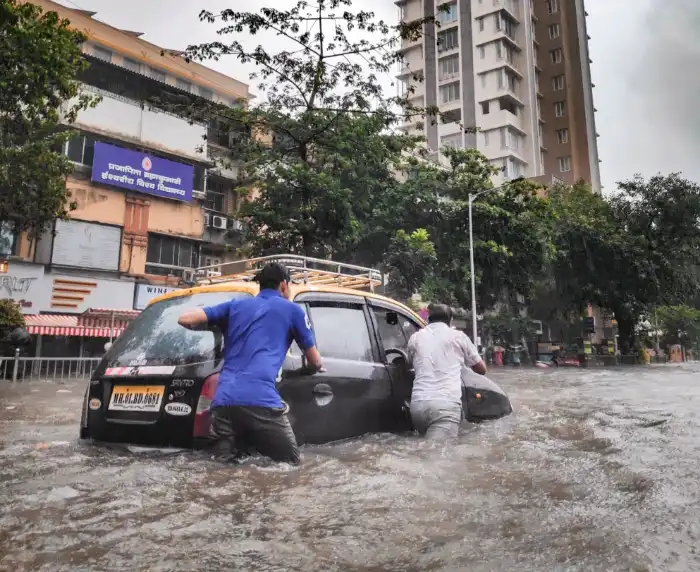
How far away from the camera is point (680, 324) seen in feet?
165

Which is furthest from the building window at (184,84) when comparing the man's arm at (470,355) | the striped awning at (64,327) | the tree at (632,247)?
the man's arm at (470,355)

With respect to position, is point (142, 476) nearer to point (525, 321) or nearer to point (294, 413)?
point (294, 413)

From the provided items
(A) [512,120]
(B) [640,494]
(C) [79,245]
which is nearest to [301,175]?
(C) [79,245]

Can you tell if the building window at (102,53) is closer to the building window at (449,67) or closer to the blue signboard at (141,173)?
the blue signboard at (141,173)

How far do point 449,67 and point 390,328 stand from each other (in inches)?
2072

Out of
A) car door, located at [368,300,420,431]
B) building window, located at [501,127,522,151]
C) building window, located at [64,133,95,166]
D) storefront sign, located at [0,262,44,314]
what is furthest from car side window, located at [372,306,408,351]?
building window, located at [501,127,522,151]

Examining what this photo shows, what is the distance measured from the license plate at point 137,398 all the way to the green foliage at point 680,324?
165ft

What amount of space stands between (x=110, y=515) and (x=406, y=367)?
2999 millimetres

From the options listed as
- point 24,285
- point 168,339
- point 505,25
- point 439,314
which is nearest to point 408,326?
point 439,314

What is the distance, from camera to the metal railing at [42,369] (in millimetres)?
14109

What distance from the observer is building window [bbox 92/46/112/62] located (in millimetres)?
27377

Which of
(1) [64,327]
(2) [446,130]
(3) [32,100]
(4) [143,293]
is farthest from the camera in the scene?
(2) [446,130]

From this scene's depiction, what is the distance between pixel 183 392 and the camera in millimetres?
3773

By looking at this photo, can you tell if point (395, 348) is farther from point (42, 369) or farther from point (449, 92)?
point (449, 92)
